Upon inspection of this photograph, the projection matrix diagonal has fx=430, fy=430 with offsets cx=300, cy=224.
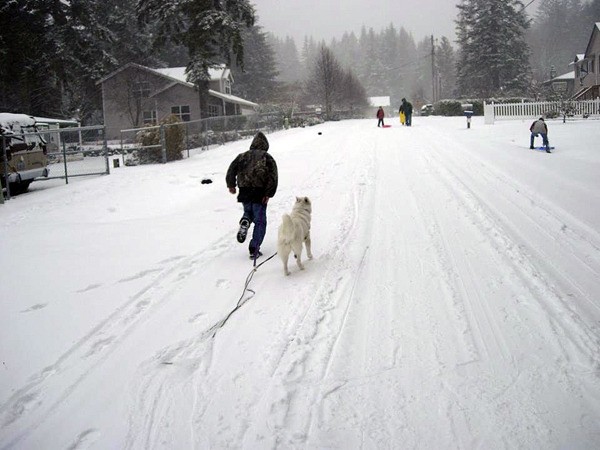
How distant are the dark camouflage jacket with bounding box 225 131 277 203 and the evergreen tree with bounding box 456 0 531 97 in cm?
5120

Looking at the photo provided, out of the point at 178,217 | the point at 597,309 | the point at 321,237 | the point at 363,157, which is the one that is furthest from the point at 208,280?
the point at 363,157

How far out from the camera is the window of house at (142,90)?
1578 inches

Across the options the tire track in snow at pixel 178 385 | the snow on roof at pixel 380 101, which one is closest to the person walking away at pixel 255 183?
the tire track in snow at pixel 178 385

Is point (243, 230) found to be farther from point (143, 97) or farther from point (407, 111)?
point (143, 97)

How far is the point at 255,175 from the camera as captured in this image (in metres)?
6.54

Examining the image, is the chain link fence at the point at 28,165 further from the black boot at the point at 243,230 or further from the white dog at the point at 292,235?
the white dog at the point at 292,235

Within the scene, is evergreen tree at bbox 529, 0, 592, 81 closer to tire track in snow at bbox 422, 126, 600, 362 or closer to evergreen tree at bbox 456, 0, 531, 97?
evergreen tree at bbox 456, 0, 531, 97

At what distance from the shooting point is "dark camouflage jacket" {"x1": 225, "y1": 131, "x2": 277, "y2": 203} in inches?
258

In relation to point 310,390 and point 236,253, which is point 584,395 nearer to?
point 310,390

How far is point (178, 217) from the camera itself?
9.41m

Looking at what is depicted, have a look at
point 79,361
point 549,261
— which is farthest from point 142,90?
point 549,261

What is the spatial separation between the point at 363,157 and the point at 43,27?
35.0m

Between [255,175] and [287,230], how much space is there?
142cm

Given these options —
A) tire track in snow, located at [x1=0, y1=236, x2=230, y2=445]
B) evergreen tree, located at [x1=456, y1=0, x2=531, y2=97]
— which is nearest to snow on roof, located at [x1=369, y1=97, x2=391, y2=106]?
evergreen tree, located at [x1=456, y1=0, x2=531, y2=97]
